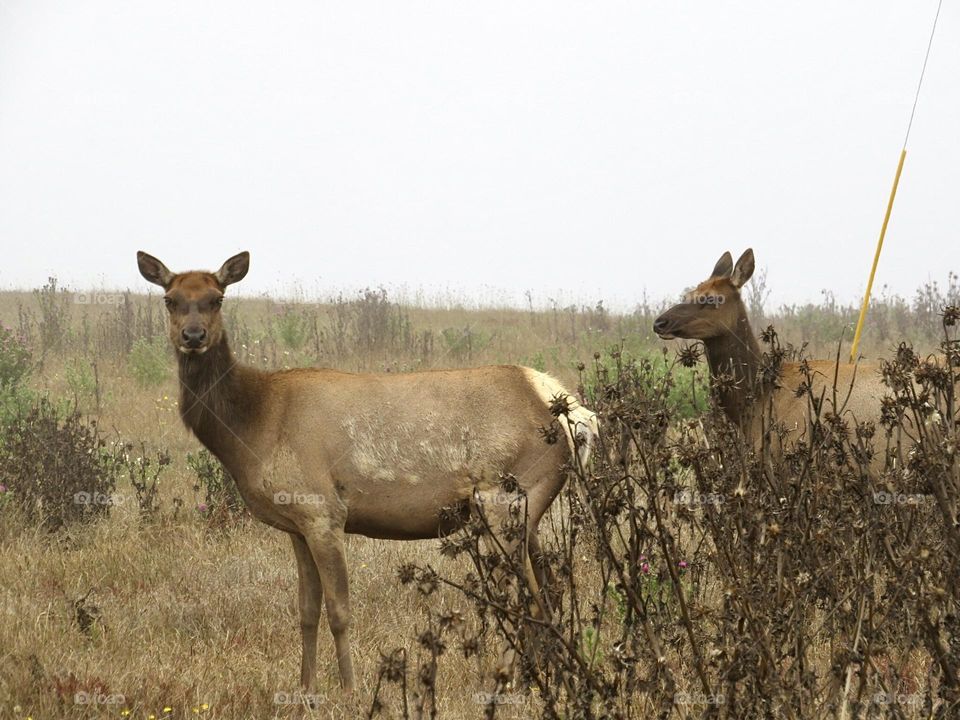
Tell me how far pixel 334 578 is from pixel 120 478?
18.1 ft

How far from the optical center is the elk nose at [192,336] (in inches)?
233

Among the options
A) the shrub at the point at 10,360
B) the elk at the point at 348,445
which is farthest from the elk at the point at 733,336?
the shrub at the point at 10,360

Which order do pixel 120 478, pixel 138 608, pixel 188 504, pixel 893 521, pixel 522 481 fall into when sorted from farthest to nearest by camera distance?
pixel 120 478
pixel 188 504
pixel 138 608
pixel 522 481
pixel 893 521

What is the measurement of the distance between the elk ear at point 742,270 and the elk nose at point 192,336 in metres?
4.15

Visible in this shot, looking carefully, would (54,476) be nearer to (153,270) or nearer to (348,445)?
(153,270)

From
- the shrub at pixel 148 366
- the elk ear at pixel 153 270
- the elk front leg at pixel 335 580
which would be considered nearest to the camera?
the elk front leg at pixel 335 580

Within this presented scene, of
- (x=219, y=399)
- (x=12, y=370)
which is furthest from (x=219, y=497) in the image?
(x=12, y=370)

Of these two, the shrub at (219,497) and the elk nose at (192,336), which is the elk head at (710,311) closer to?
the elk nose at (192,336)

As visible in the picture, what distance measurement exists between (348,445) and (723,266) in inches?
157

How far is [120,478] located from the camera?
10344 mm

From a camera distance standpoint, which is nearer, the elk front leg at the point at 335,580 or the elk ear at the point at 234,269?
the elk front leg at the point at 335,580

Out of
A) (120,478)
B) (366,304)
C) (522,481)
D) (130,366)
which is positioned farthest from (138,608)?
(366,304)

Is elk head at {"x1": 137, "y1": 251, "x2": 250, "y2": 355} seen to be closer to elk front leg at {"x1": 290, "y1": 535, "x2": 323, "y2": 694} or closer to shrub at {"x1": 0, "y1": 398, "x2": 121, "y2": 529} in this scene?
elk front leg at {"x1": 290, "y1": 535, "x2": 323, "y2": 694}

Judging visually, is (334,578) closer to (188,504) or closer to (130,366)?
(188,504)
